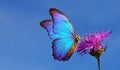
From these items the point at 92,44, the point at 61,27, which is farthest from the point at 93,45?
the point at 61,27

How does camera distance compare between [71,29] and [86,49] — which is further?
[71,29]

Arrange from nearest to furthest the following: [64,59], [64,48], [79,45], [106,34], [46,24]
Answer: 1. [64,59]
2. [64,48]
3. [79,45]
4. [106,34]
5. [46,24]

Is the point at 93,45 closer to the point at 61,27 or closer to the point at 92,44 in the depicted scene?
the point at 92,44

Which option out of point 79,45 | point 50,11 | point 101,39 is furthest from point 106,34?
point 50,11

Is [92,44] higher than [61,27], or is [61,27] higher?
[61,27]

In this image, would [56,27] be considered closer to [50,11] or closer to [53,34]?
[53,34]
